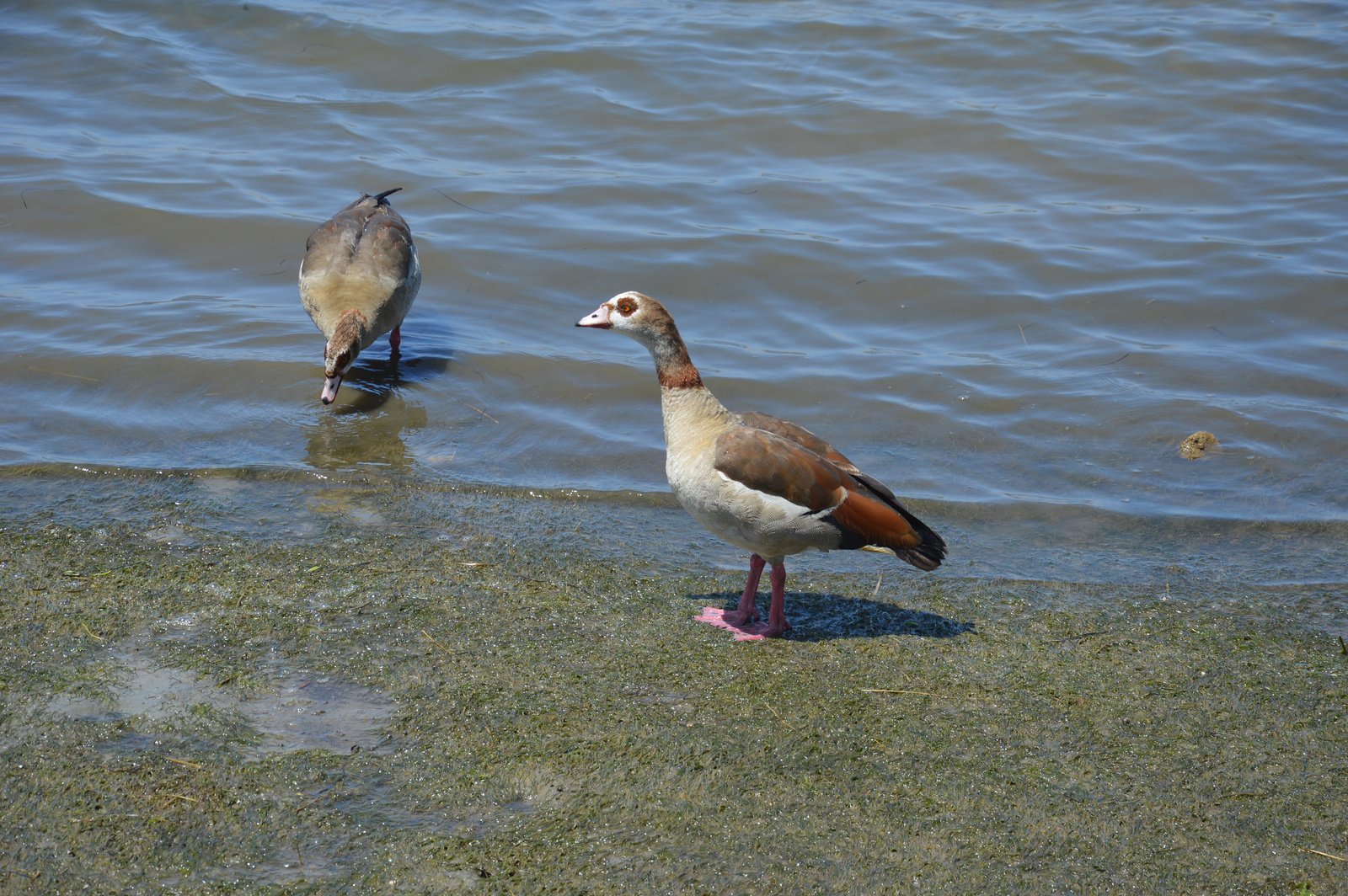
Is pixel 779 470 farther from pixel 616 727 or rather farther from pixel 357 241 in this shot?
pixel 357 241

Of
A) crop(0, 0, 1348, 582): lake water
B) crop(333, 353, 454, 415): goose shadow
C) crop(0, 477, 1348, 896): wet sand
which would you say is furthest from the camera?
crop(333, 353, 454, 415): goose shadow

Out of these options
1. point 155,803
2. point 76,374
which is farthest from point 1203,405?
point 76,374

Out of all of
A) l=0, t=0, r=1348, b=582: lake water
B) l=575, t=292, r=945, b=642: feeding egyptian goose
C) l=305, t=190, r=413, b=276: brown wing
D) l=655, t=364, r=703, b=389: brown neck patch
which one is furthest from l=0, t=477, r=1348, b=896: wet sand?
l=305, t=190, r=413, b=276: brown wing

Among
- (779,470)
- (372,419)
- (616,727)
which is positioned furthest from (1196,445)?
(372,419)

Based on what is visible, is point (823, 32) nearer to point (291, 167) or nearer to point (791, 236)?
point (791, 236)

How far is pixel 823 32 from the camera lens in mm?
16297

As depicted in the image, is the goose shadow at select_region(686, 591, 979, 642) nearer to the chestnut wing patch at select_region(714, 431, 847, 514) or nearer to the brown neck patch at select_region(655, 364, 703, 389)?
the chestnut wing patch at select_region(714, 431, 847, 514)

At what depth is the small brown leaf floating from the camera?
7.43 meters

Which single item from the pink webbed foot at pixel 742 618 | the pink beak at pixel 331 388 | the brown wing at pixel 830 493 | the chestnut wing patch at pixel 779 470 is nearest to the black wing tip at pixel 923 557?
the brown wing at pixel 830 493

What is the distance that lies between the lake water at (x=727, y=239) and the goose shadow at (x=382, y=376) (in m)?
0.05

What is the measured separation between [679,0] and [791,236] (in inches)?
334

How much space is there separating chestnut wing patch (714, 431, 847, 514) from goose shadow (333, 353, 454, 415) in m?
3.92

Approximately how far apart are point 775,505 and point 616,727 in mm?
1284

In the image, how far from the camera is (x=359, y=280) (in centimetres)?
873
